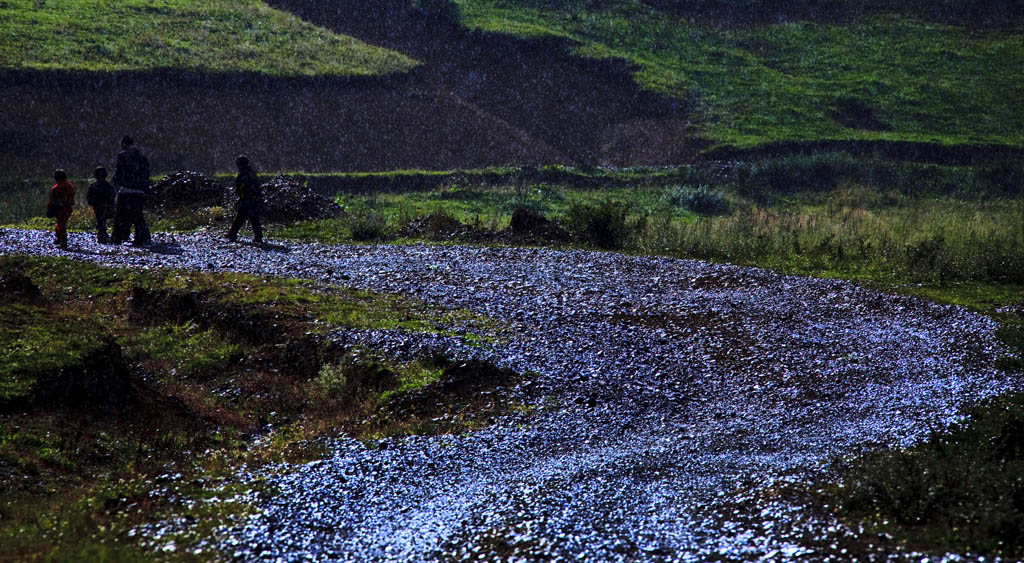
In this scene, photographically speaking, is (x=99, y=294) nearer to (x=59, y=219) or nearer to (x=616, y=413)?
(x=59, y=219)

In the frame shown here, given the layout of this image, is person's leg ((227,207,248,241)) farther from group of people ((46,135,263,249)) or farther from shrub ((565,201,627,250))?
shrub ((565,201,627,250))

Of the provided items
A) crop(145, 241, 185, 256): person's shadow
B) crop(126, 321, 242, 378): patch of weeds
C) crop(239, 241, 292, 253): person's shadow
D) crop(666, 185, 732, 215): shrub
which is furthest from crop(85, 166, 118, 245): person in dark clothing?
crop(666, 185, 732, 215): shrub

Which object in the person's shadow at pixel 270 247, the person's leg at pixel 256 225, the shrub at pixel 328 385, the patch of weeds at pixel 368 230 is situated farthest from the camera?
the patch of weeds at pixel 368 230

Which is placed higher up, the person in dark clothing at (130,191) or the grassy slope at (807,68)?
the grassy slope at (807,68)

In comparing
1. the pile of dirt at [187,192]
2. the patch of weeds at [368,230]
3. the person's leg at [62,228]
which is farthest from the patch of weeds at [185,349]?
the pile of dirt at [187,192]

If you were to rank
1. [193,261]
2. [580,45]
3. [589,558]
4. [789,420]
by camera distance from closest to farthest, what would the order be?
[589,558], [789,420], [193,261], [580,45]

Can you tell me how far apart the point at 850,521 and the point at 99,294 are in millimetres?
14844

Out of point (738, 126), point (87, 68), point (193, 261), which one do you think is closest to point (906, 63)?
point (738, 126)

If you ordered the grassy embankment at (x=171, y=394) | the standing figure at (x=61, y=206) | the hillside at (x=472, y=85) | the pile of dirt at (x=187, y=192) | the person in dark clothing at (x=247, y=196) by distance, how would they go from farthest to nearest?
the hillside at (x=472, y=85) < the pile of dirt at (x=187, y=192) < the person in dark clothing at (x=247, y=196) < the standing figure at (x=61, y=206) < the grassy embankment at (x=171, y=394)

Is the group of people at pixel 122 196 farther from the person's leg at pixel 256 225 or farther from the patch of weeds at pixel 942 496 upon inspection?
the patch of weeds at pixel 942 496

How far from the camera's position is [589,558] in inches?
287

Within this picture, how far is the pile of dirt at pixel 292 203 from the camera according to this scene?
27.8 meters

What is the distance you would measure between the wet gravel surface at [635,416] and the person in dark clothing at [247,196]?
9.96ft

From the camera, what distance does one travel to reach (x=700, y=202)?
3625 centimetres
